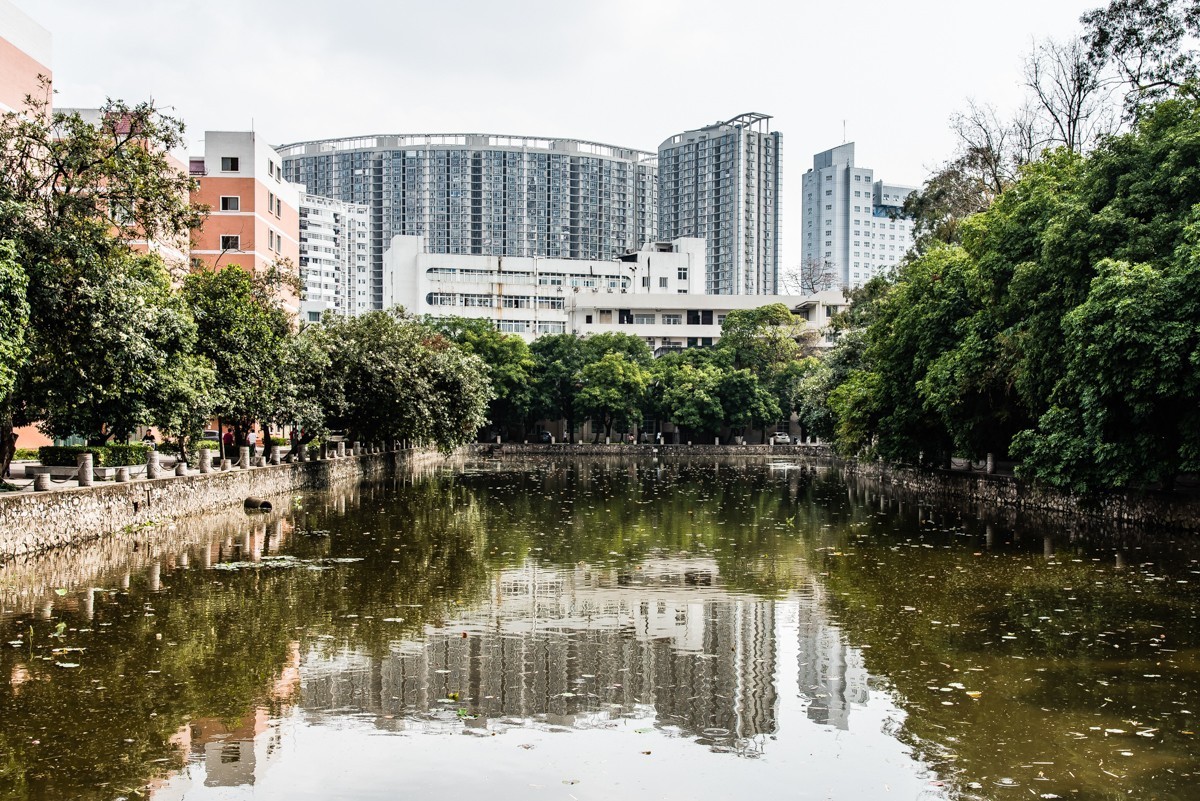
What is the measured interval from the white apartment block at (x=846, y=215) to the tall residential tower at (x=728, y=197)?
57.8ft

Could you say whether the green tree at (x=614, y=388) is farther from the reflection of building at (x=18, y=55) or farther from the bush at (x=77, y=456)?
the bush at (x=77, y=456)

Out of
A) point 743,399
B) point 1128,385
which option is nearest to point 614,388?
point 743,399

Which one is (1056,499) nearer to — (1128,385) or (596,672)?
(1128,385)

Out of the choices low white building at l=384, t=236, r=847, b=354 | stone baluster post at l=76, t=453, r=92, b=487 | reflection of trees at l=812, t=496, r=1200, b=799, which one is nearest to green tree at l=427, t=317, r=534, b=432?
low white building at l=384, t=236, r=847, b=354

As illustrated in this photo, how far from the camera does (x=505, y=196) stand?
A: 124500mm

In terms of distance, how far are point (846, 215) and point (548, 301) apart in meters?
66.9

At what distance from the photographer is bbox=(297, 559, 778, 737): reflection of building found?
337 inches

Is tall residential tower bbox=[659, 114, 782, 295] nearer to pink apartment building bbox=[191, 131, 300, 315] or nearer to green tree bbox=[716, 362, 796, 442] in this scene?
green tree bbox=[716, 362, 796, 442]

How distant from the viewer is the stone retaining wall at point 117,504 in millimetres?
16547

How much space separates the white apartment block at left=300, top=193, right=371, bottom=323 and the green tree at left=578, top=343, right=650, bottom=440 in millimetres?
57682

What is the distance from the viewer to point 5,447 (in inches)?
792

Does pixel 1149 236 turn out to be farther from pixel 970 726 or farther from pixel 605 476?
pixel 605 476

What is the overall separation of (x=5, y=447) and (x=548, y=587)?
474 inches

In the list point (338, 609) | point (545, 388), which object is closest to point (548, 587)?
point (338, 609)
